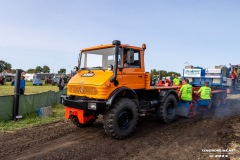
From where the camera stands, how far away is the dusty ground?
15.1ft

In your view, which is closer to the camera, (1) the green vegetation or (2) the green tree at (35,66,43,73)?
(1) the green vegetation

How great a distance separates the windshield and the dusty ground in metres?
2.07

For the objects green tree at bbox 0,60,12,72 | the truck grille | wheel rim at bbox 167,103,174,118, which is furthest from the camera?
green tree at bbox 0,60,12,72

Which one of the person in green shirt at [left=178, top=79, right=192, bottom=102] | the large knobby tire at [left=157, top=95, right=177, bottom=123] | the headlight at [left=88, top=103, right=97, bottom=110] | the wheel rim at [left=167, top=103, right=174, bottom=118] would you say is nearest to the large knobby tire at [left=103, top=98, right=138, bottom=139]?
the headlight at [left=88, top=103, right=97, bottom=110]

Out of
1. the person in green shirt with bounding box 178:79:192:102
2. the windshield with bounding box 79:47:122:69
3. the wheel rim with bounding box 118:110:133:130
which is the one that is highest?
the windshield with bounding box 79:47:122:69

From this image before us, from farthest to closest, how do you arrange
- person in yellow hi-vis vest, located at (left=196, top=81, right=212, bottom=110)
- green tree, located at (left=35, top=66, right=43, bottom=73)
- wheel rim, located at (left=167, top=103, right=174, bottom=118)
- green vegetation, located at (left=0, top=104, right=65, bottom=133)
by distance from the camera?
green tree, located at (left=35, top=66, right=43, bottom=73) → person in yellow hi-vis vest, located at (left=196, top=81, right=212, bottom=110) → wheel rim, located at (left=167, top=103, right=174, bottom=118) → green vegetation, located at (left=0, top=104, right=65, bottom=133)

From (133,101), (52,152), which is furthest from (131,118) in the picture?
(52,152)

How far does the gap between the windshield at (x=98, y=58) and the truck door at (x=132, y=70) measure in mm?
314

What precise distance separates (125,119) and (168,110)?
8.23 ft

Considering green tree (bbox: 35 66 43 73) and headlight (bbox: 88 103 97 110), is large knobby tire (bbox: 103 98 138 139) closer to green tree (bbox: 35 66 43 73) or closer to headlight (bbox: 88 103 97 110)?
headlight (bbox: 88 103 97 110)

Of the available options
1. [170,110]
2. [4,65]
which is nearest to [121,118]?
[170,110]

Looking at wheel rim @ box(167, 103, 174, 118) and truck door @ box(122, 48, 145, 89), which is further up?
truck door @ box(122, 48, 145, 89)

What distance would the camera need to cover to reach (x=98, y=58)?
6348 mm

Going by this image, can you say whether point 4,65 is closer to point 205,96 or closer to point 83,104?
point 205,96
